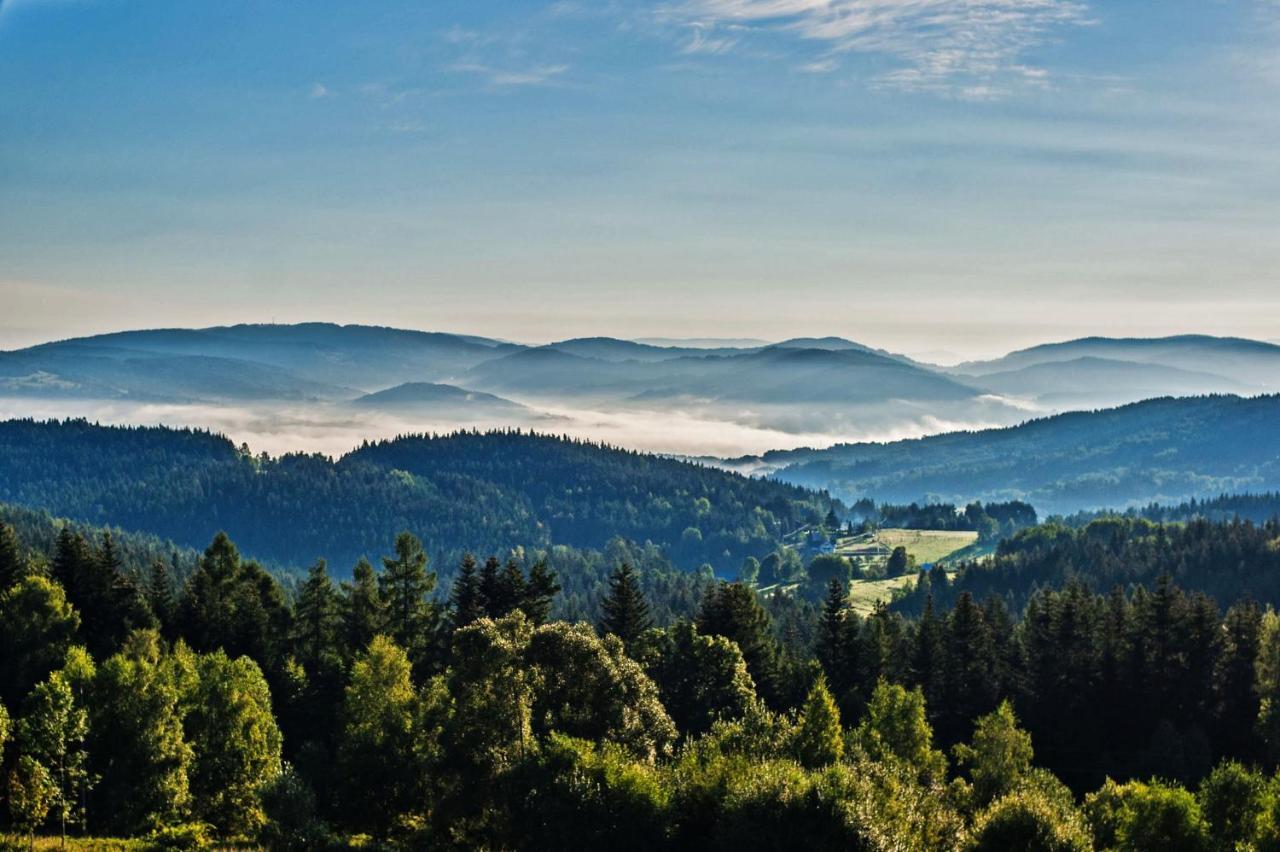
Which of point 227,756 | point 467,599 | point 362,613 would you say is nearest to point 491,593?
point 467,599

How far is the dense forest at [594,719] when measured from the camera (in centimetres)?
5856

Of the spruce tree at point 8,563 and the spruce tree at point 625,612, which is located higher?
the spruce tree at point 8,563

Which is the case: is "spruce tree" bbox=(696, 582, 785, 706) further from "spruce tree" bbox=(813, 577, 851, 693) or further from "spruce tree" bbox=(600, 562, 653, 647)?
"spruce tree" bbox=(600, 562, 653, 647)

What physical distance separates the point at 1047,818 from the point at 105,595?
76.4 meters

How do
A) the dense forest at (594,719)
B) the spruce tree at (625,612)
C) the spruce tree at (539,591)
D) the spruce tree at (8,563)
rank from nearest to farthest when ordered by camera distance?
the dense forest at (594,719)
the spruce tree at (8,563)
the spruce tree at (539,591)
the spruce tree at (625,612)

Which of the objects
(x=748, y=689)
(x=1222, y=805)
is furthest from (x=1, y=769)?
(x=1222, y=805)

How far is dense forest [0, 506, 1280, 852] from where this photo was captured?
2306 inches

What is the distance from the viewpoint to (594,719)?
2571 inches

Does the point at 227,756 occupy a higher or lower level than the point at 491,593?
lower

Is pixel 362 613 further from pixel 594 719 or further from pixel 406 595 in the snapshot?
pixel 594 719

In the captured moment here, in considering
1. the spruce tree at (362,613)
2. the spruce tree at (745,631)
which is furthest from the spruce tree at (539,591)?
the spruce tree at (745,631)

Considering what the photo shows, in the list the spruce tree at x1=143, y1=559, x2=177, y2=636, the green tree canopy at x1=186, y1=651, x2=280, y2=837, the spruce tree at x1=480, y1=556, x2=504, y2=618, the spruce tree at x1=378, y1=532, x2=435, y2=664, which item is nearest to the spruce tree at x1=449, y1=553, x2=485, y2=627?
Result: the spruce tree at x1=480, y1=556, x2=504, y2=618

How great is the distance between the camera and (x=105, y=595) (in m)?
101

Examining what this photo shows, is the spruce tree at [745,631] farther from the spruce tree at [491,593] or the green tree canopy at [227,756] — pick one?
the green tree canopy at [227,756]
